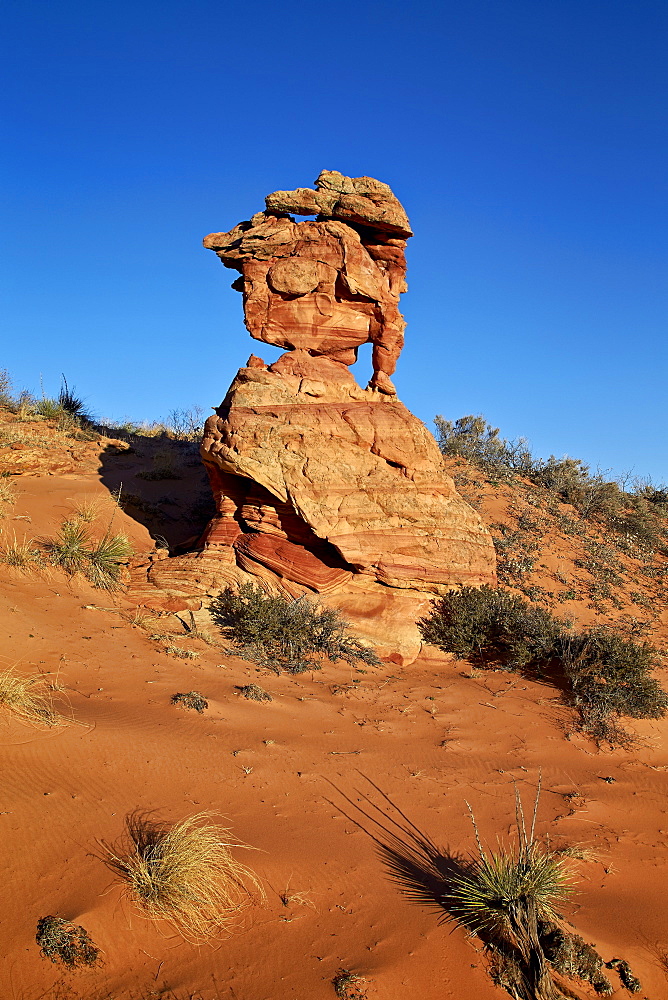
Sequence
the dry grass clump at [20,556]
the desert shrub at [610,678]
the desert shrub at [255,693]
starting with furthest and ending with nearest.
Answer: the dry grass clump at [20,556], the desert shrub at [610,678], the desert shrub at [255,693]

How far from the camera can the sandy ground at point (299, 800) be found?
315cm

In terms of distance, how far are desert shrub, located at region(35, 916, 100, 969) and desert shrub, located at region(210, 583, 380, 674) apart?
4.89m

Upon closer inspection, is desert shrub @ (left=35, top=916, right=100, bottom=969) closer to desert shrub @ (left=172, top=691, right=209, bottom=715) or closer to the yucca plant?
the yucca plant

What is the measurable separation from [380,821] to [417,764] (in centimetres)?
121

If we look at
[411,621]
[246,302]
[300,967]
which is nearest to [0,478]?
[246,302]

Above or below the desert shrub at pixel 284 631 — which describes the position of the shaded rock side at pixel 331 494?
above

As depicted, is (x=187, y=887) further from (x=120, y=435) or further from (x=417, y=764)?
(x=120, y=435)

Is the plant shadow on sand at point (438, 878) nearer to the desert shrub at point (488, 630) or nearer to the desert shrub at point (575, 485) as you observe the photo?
the desert shrub at point (488, 630)

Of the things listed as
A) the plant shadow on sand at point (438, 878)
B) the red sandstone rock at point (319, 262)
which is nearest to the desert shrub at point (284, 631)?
the plant shadow on sand at point (438, 878)

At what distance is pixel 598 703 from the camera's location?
7562mm

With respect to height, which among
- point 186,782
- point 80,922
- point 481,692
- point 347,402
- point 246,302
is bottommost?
point 80,922

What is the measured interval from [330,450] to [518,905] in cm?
687

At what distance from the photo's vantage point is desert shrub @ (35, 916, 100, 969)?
293 cm

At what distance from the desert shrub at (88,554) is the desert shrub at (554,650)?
4992 millimetres
